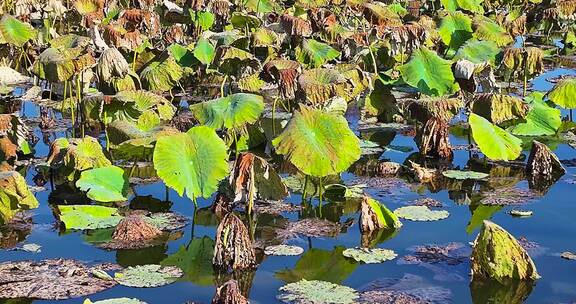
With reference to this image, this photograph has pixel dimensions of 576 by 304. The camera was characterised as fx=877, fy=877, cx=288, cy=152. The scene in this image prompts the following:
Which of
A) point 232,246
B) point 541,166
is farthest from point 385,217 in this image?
point 541,166

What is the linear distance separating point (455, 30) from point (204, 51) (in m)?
2.53

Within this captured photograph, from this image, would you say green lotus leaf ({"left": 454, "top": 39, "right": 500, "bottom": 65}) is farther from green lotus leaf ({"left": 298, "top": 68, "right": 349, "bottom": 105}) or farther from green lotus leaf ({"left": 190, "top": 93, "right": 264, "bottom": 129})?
green lotus leaf ({"left": 190, "top": 93, "right": 264, "bottom": 129})

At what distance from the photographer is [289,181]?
522 cm

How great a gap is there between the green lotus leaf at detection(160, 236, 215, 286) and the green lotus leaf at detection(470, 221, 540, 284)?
1150mm

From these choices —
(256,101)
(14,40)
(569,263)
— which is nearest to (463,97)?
(256,101)

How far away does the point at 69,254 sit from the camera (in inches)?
163

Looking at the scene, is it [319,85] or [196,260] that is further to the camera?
[319,85]

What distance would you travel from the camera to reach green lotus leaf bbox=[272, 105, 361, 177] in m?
4.21

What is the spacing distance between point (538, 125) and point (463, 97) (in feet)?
2.24

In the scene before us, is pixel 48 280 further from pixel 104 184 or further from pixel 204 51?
pixel 204 51

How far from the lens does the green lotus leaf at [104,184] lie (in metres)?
4.60

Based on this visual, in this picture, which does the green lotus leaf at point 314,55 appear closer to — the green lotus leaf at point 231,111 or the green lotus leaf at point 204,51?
the green lotus leaf at point 204,51

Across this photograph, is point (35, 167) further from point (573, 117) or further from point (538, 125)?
point (573, 117)

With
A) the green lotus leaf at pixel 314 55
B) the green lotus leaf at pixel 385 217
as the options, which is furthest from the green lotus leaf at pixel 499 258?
the green lotus leaf at pixel 314 55
